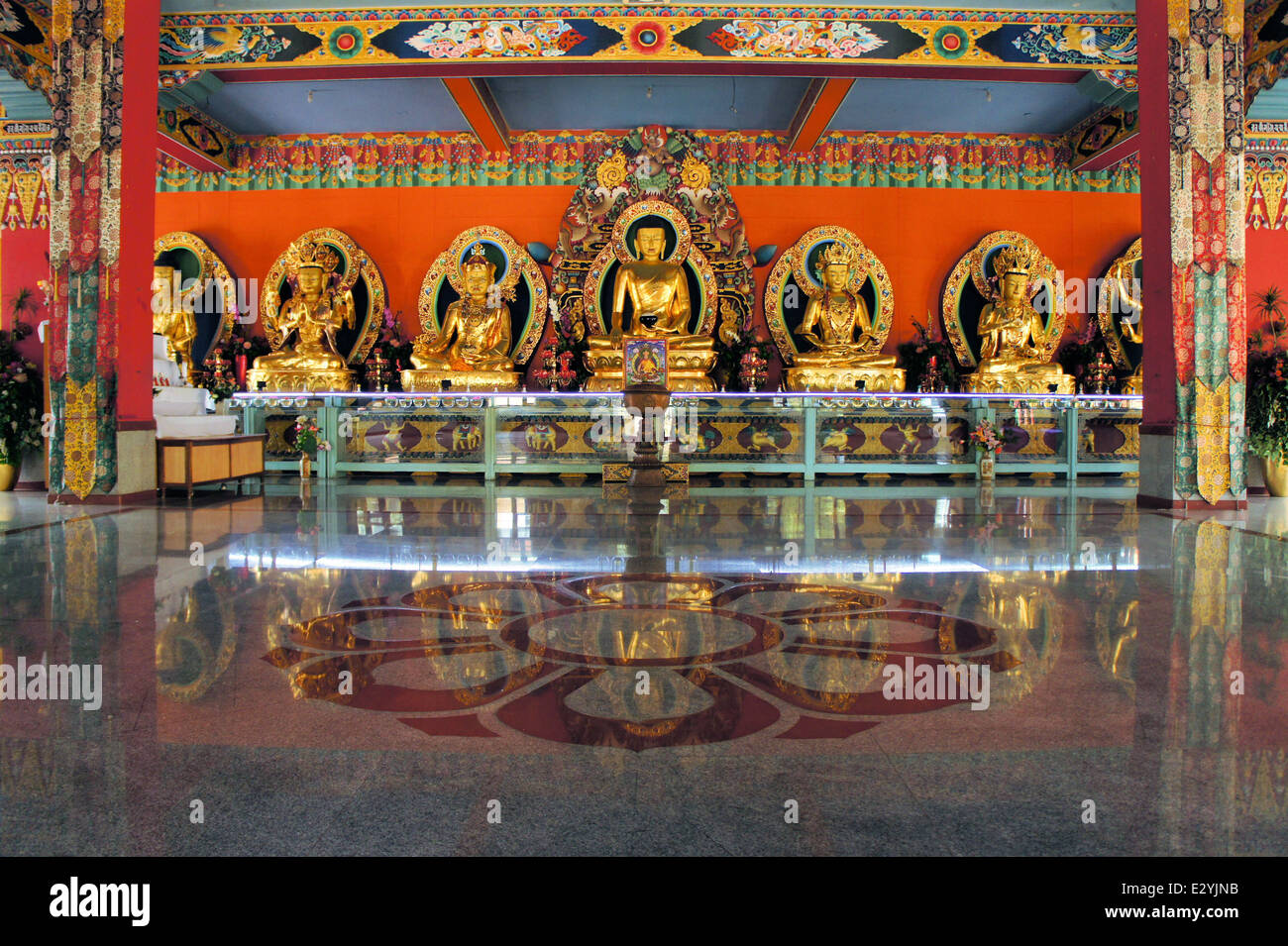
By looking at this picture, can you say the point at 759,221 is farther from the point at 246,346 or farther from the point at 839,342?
the point at 246,346

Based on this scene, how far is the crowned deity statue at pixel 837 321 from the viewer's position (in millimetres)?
9852

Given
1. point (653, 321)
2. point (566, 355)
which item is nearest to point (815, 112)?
point (653, 321)

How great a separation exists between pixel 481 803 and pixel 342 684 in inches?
34.3

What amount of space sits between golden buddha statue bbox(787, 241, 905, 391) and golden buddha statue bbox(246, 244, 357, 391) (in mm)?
4910

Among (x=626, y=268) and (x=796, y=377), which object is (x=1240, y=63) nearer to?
(x=796, y=377)

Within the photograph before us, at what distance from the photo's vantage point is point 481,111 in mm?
8930

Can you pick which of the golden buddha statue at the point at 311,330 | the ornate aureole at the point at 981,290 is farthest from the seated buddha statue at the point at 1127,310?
the golden buddha statue at the point at 311,330

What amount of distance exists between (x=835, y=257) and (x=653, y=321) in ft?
6.85

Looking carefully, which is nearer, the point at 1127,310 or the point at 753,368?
the point at 753,368

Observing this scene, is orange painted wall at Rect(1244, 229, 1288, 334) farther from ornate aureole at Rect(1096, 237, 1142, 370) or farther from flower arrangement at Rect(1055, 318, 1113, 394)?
flower arrangement at Rect(1055, 318, 1113, 394)

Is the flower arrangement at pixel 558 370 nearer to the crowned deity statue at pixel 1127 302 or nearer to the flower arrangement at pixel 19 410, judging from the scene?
the flower arrangement at pixel 19 410

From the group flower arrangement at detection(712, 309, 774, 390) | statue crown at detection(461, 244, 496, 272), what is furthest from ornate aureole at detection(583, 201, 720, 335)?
statue crown at detection(461, 244, 496, 272)

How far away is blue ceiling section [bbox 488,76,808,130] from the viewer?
879cm

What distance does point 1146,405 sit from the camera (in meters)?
6.93
